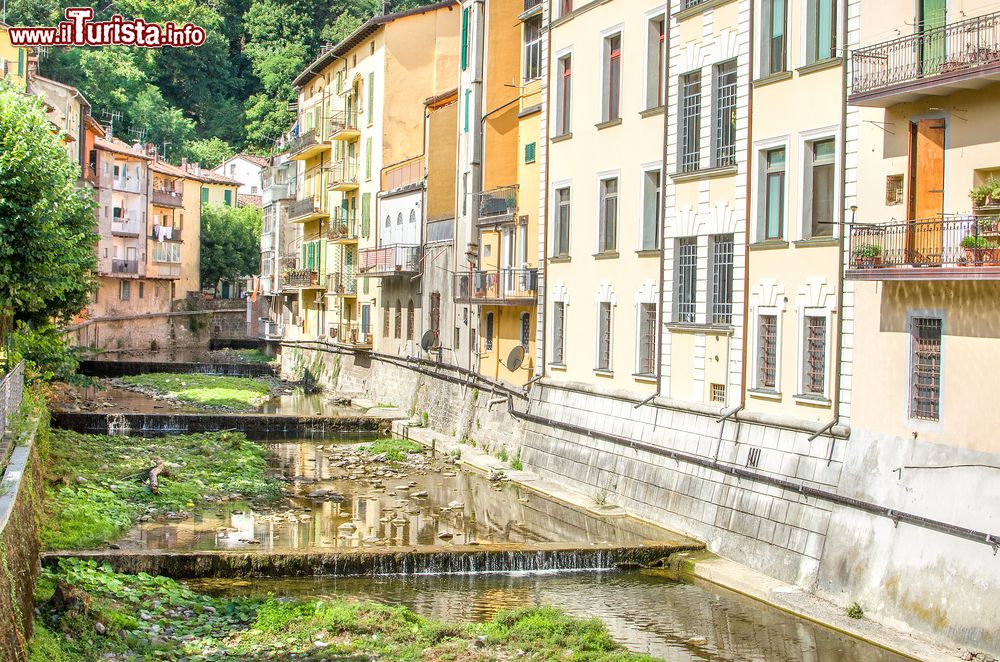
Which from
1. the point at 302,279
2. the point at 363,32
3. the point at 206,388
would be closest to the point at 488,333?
the point at 206,388

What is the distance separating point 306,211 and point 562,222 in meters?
39.0

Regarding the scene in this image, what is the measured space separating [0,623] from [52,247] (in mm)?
16237

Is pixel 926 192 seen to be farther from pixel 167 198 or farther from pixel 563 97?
pixel 167 198

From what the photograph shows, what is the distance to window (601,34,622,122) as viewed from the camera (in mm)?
28156

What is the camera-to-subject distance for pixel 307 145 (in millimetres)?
66438

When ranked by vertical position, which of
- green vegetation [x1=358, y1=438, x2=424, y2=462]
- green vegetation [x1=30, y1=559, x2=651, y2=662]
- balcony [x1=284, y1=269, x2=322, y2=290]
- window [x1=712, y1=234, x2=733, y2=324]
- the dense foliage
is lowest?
green vegetation [x1=30, y1=559, x2=651, y2=662]

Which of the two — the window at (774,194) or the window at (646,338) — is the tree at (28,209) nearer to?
the window at (646,338)

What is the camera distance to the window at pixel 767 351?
2155 centimetres

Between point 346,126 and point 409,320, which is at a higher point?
point 346,126

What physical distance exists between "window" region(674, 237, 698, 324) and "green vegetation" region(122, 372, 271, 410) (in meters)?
28.3

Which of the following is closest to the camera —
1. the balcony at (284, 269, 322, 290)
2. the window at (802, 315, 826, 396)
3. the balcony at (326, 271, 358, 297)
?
the window at (802, 315, 826, 396)

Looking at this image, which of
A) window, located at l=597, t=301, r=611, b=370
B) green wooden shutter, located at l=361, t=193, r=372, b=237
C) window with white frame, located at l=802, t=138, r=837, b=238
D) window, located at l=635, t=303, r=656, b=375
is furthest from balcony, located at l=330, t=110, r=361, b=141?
window with white frame, located at l=802, t=138, r=837, b=238

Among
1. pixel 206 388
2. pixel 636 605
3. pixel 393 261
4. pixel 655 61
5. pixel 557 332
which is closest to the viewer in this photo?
pixel 636 605

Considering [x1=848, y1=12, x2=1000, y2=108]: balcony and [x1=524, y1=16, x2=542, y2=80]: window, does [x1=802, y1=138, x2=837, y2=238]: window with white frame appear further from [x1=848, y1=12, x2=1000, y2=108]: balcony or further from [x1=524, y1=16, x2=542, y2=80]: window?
[x1=524, y1=16, x2=542, y2=80]: window
